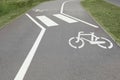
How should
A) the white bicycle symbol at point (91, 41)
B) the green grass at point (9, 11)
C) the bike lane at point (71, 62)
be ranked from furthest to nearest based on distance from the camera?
the green grass at point (9, 11) < the white bicycle symbol at point (91, 41) < the bike lane at point (71, 62)

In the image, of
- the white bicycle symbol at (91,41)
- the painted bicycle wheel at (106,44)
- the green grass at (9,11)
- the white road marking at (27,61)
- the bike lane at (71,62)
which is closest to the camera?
the bike lane at (71,62)

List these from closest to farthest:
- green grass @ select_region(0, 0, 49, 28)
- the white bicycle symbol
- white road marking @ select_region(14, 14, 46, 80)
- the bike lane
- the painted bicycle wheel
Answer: the bike lane → white road marking @ select_region(14, 14, 46, 80) → the painted bicycle wheel → the white bicycle symbol → green grass @ select_region(0, 0, 49, 28)

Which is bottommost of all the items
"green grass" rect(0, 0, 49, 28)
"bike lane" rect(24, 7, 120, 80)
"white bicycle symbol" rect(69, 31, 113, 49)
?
"green grass" rect(0, 0, 49, 28)

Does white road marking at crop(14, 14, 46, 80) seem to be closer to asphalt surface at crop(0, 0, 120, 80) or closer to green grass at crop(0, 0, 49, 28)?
asphalt surface at crop(0, 0, 120, 80)

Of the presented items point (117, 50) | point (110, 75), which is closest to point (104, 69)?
point (110, 75)

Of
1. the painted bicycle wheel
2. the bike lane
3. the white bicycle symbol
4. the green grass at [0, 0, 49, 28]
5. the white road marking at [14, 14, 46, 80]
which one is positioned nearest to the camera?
the bike lane

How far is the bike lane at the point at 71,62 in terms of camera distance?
684 cm

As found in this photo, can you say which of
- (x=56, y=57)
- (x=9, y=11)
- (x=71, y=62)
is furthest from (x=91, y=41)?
(x=9, y=11)

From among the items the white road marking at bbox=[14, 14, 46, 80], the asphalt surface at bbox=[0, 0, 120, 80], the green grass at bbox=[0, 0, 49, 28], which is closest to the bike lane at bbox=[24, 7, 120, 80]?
the asphalt surface at bbox=[0, 0, 120, 80]

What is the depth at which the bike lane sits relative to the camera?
684cm

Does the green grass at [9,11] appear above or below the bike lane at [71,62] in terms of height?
below

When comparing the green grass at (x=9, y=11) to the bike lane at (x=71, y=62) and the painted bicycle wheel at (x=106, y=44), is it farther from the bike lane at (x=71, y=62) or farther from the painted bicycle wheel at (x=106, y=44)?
the painted bicycle wheel at (x=106, y=44)

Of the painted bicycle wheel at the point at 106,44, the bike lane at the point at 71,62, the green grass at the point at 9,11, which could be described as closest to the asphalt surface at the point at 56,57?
the bike lane at the point at 71,62

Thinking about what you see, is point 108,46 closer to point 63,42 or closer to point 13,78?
point 63,42
